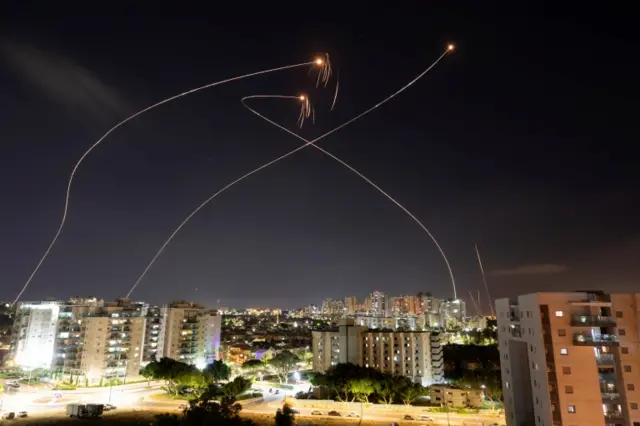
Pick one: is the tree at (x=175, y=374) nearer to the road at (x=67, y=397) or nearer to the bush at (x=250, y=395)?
the road at (x=67, y=397)

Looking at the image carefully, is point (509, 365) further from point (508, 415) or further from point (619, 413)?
point (619, 413)

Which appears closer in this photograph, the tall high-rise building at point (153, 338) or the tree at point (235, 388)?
the tree at point (235, 388)

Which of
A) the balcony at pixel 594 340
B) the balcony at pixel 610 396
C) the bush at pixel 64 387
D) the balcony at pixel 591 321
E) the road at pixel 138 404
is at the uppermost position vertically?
the balcony at pixel 591 321

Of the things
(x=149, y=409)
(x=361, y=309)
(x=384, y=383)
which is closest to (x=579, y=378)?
(x=384, y=383)

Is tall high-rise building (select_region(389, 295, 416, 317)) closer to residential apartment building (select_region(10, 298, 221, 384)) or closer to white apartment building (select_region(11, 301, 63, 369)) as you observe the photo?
residential apartment building (select_region(10, 298, 221, 384))

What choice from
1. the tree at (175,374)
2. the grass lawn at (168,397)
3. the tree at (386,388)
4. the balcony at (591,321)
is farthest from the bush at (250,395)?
the balcony at (591,321)

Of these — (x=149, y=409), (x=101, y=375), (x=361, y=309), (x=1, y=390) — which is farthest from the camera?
(x=361, y=309)
